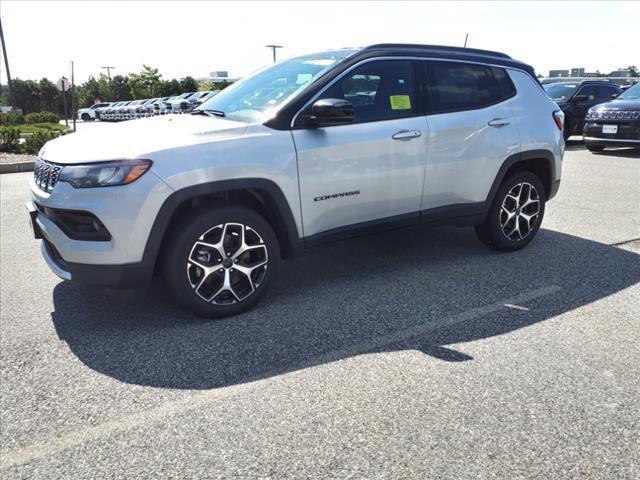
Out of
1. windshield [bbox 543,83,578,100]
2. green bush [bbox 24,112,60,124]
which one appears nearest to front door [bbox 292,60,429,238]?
windshield [bbox 543,83,578,100]

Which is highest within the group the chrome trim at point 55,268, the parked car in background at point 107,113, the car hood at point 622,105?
the parked car in background at point 107,113

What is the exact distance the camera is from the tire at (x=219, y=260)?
3494 mm

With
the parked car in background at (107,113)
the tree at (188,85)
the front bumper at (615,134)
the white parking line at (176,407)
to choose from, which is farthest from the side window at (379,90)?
the tree at (188,85)

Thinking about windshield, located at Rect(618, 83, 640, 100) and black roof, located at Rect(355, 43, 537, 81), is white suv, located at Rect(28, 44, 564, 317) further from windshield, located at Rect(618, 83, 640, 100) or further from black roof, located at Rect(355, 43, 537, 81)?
→ windshield, located at Rect(618, 83, 640, 100)

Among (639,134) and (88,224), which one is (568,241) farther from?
(639,134)

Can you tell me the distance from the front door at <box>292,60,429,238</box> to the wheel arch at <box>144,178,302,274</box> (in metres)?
0.15

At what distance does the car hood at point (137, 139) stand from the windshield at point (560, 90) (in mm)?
13581

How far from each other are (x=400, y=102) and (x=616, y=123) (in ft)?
31.1

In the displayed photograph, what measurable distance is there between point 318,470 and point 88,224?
2.05 metres

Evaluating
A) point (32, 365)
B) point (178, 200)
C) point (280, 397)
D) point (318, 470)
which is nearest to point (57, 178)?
point (178, 200)

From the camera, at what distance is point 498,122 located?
4746mm

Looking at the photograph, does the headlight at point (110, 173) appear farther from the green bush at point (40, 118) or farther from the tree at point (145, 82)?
the tree at point (145, 82)

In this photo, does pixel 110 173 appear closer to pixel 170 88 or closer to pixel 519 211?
pixel 519 211

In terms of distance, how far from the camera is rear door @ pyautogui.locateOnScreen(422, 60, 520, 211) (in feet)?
14.6
